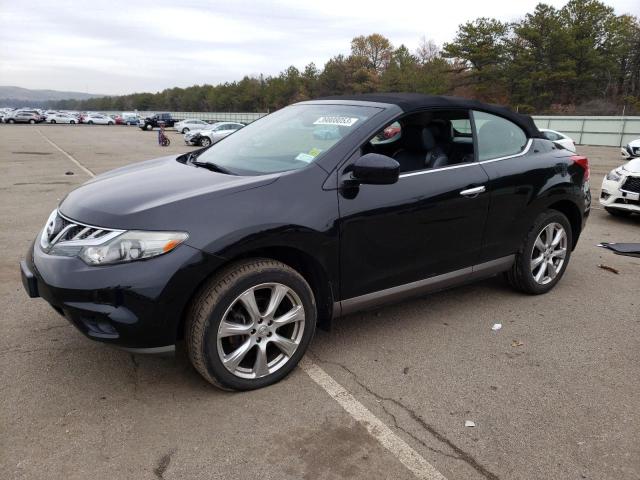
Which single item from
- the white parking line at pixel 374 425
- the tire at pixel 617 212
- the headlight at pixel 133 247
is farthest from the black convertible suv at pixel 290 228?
the tire at pixel 617 212

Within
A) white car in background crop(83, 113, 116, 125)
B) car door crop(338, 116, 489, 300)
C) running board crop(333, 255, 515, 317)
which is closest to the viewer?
car door crop(338, 116, 489, 300)

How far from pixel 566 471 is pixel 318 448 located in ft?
3.77

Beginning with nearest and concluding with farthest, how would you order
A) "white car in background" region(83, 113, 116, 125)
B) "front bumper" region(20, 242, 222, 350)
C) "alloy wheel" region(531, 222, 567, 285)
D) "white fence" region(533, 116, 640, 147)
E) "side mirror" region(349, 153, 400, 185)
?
"front bumper" region(20, 242, 222, 350), "side mirror" region(349, 153, 400, 185), "alloy wheel" region(531, 222, 567, 285), "white fence" region(533, 116, 640, 147), "white car in background" region(83, 113, 116, 125)

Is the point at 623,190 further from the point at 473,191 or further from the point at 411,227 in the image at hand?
the point at 411,227

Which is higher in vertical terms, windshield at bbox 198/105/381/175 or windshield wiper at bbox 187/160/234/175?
windshield at bbox 198/105/381/175

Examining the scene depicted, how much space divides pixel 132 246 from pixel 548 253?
3.53 meters

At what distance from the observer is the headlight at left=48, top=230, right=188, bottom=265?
2.58 m

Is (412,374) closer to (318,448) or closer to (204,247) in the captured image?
(318,448)

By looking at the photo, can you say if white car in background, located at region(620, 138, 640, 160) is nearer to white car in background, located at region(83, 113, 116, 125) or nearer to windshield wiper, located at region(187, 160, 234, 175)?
windshield wiper, located at region(187, 160, 234, 175)

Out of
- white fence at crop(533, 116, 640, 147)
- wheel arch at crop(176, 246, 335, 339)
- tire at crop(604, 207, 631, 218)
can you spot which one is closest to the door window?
wheel arch at crop(176, 246, 335, 339)

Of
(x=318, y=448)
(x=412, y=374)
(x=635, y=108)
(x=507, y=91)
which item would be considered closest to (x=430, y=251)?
(x=412, y=374)

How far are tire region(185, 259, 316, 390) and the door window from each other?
1894mm

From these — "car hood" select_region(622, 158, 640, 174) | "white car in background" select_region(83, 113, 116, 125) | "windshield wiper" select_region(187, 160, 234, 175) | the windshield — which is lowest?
"white car in background" select_region(83, 113, 116, 125)

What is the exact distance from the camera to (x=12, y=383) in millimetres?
2986
